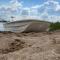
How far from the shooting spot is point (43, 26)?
1096 cm

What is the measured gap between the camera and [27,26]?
1041 cm

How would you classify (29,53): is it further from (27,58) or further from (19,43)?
(19,43)

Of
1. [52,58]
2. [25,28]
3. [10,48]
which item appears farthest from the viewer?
[25,28]

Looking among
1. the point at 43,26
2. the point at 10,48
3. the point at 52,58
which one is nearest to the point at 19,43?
the point at 10,48

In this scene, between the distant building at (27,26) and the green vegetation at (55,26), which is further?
the distant building at (27,26)

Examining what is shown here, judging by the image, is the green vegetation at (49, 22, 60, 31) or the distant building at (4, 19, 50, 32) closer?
the green vegetation at (49, 22, 60, 31)

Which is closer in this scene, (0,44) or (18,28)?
(0,44)

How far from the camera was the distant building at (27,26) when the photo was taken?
10320mm

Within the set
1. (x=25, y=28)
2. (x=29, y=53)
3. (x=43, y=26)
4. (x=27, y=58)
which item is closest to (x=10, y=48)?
(x=29, y=53)

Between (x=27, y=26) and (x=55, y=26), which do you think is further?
(x=27, y=26)

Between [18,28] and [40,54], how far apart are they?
7254 millimetres

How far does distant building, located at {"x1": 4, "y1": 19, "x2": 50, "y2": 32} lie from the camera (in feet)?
33.9

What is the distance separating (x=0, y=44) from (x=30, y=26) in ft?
17.8

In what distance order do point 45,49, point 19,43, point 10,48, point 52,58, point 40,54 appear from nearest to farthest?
point 52,58, point 40,54, point 45,49, point 10,48, point 19,43
